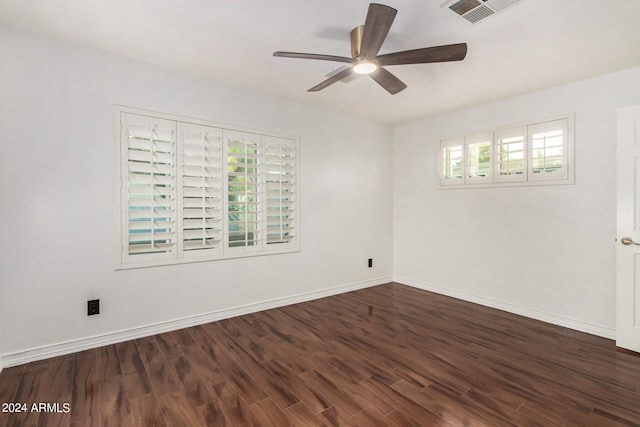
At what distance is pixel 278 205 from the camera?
3848mm

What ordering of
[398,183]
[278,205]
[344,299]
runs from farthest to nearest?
[398,183] → [344,299] → [278,205]

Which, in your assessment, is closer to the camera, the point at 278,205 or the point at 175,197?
the point at 175,197

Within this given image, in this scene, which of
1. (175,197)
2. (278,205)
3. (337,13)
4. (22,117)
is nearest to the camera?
(337,13)

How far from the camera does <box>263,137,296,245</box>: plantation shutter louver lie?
377 centimetres

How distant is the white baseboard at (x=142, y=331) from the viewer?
2.46m

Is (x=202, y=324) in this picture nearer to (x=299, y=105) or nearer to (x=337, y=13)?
(x=299, y=105)

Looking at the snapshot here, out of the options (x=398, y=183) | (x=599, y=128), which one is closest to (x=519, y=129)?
(x=599, y=128)

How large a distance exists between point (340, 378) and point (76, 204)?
259 centimetres

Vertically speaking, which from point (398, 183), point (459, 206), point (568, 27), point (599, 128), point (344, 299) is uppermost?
point (568, 27)

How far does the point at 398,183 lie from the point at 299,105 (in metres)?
2.11

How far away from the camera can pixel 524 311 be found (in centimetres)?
364

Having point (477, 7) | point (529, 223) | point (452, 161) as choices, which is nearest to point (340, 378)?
point (477, 7)

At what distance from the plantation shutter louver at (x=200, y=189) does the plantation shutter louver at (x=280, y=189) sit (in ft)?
1.98

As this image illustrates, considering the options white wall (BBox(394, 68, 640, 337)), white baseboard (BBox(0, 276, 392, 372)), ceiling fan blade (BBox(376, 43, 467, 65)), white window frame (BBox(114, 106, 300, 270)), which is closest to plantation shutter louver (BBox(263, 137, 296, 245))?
white window frame (BBox(114, 106, 300, 270))
